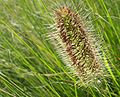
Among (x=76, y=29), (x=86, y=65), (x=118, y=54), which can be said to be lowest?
(x=118, y=54)

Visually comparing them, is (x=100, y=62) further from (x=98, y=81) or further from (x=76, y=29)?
(x=76, y=29)

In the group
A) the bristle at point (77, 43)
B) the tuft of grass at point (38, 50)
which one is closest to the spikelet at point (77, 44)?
the bristle at point (77, 43)

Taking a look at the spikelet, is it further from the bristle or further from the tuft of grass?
the tuft of grass

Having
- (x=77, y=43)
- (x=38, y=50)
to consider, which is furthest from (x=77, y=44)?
(x=38, y=50)

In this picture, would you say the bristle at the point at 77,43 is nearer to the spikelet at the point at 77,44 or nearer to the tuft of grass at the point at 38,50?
the spikelet at the point at 77,44

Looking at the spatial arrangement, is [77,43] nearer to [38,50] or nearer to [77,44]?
[77,44]

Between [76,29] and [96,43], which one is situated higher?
[76,29]

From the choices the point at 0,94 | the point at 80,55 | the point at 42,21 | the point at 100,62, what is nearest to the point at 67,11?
the point at 80,55

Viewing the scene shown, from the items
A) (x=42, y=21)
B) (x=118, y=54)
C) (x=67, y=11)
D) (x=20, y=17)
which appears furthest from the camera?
(x=20, y=17)
